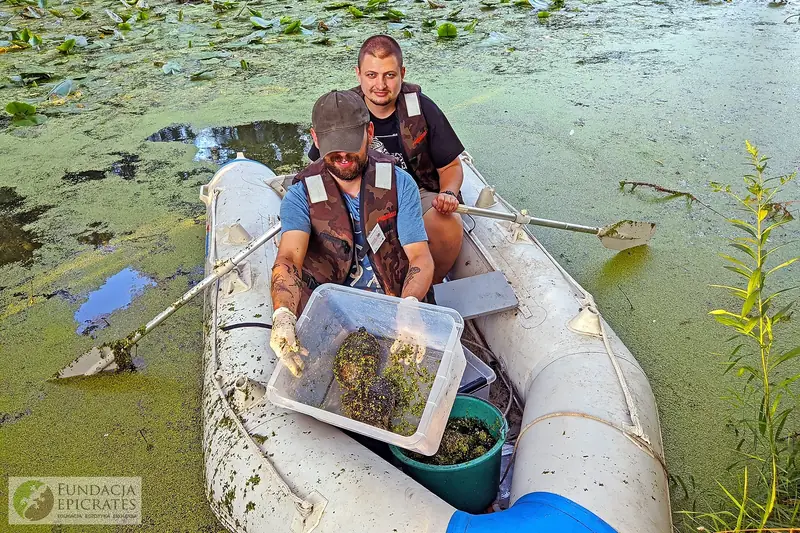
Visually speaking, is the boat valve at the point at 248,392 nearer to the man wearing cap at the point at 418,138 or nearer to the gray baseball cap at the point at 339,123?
the gray baseball cap at the point at 339,123

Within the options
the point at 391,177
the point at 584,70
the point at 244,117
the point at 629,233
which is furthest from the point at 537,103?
the point at 391,177

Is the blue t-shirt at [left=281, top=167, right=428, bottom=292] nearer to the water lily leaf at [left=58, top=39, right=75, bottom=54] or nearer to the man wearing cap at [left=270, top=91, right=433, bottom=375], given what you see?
the man wearing cap at [left=270, top=91, right=433, bottom=375]

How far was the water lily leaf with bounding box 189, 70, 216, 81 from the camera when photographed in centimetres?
499

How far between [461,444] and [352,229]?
0.76m

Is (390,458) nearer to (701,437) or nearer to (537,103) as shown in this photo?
(701,437)

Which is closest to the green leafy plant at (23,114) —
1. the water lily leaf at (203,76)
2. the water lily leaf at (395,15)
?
the water lily leaf at (203,76)

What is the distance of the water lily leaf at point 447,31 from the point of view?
551cm

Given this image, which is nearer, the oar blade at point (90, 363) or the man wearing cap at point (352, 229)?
the man wearing cap at point (352, 229)

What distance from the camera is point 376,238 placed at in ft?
6.21

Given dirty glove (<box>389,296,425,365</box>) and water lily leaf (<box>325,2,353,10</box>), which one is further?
water lily leaf (<box>325,2,353,10</box>)

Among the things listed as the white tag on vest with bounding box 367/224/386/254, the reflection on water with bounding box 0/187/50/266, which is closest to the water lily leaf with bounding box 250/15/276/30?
the reflection on water with bounding box 0/187/50/266

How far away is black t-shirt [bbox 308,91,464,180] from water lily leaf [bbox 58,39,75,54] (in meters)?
4.49

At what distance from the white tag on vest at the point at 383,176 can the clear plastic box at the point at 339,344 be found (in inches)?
13.9

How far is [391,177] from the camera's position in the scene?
73.4 inches
